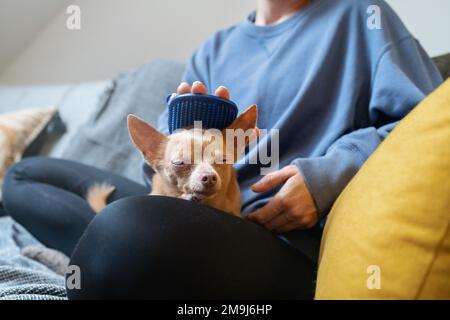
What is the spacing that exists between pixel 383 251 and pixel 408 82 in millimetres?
418

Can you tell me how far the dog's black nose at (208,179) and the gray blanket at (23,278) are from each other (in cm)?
31

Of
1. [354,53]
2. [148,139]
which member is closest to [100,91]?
[148,139]

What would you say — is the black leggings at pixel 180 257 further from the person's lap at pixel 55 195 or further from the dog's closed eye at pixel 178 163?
the person's lap at pixel 55 195

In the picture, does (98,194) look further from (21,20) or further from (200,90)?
(21,20)

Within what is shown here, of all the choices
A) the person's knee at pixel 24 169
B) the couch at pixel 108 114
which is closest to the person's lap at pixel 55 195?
the person's knee at pixel 24 169

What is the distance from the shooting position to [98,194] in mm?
1079

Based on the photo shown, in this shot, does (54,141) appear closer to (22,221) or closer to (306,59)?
(22,221)

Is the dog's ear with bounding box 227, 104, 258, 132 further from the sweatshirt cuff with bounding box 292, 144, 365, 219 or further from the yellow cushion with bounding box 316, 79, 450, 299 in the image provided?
the yellow cushion with bounding box 316, 79, 450, 299

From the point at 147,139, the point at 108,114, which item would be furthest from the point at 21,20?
the point at 147,139

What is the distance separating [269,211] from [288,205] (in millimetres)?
38

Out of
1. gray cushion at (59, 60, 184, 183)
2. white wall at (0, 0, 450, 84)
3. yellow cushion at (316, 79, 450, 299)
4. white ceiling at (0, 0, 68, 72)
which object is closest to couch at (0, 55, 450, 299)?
gray cushion at (59, 60, 184, 183)

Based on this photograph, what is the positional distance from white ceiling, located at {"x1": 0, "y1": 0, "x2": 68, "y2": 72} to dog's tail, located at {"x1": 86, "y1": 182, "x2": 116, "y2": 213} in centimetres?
90

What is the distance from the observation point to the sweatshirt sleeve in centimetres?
70

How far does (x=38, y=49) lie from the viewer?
1.81 metres
